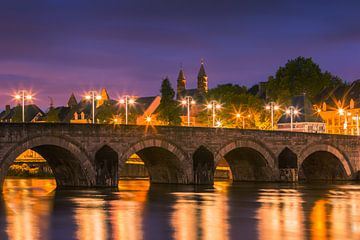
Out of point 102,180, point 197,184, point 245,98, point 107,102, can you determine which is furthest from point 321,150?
point 107,102

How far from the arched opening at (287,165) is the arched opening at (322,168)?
6977mm

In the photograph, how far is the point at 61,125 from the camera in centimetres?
4853

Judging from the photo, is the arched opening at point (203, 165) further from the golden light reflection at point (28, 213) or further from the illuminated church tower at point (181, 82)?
the illuminated church tower at point (181, 82)

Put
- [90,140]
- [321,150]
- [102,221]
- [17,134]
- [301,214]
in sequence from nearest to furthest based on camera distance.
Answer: [102,221], [301,214], [17,134], [90,140], [321,150]

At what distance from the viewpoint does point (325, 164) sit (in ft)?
240

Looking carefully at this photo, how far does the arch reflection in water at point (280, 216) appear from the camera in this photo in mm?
27266

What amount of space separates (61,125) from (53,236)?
74.5ft

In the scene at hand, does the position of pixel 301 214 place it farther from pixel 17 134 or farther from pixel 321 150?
pixel 321 150

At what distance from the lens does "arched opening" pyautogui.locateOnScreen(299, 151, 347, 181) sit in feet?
235

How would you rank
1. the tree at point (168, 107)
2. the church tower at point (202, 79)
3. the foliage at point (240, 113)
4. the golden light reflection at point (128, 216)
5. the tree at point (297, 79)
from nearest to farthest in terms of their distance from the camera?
the golden light reflection at point (128, 216) → the foliage at point (240, 113) → the tree at point (168, 107) → the tree at point (297, 79) → the church tower at point (202, 79)

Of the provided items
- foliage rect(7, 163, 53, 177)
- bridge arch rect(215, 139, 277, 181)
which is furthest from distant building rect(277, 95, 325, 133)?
bridge arch rect(215, 139, 277, 181)

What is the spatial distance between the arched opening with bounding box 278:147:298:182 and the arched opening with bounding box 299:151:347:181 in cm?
698

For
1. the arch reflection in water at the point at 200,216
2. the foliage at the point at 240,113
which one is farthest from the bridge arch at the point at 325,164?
the foliage at the point at 240,113

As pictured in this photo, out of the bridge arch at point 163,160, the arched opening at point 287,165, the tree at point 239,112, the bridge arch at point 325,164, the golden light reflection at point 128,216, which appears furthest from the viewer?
the tree at point 239,112
